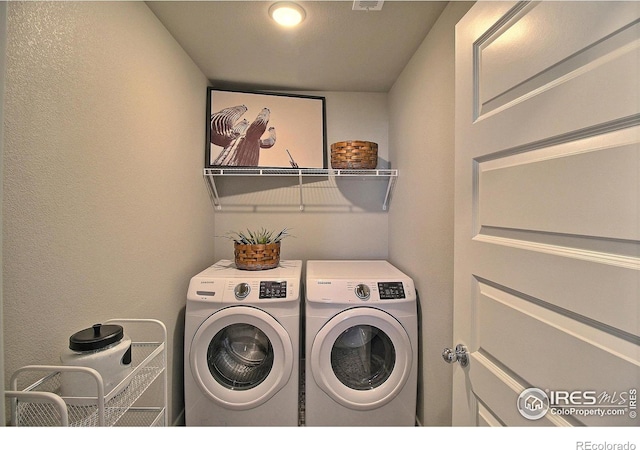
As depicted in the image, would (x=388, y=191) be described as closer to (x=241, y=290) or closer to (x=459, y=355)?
(x=241, y=290)

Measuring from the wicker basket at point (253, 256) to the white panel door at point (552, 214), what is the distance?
1261 mm

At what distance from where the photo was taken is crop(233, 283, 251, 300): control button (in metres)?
1.62

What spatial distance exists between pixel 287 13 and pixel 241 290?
147 cm

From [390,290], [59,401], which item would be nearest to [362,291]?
[390,290]

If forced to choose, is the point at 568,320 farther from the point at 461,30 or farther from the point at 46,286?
the point at 46,286

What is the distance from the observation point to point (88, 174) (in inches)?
41.5

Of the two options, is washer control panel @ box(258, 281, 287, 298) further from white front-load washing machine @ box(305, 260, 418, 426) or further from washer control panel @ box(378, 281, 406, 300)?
washer control panel @ box(378, 281, 406, 300)

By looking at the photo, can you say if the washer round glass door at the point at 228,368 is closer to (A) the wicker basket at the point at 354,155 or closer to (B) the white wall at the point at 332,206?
(B) the white wall at the point at 332,206

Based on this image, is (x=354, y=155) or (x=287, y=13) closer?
(x=287, y=13)

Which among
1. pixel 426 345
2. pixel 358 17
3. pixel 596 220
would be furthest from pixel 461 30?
pixel 426 345

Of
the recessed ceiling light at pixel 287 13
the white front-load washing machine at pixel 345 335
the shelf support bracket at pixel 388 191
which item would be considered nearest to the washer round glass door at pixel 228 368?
the white front-load washing machine at pixel 345 335

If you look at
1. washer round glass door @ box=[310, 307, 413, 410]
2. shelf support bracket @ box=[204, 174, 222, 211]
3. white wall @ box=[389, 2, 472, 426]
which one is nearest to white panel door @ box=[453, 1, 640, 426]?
white wall @ box=[389, 2, 472, 426]

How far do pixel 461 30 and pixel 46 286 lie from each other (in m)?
1.62

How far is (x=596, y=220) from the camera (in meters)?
0.53
